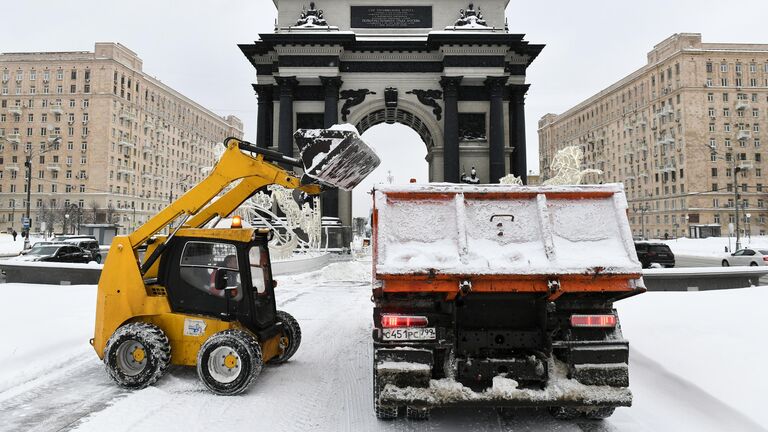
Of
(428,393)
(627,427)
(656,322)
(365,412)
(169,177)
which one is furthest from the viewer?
(169,177)

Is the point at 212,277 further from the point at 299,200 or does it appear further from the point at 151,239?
the point at 299,200

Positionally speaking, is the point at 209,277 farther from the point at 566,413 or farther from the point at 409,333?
the point at 566,413

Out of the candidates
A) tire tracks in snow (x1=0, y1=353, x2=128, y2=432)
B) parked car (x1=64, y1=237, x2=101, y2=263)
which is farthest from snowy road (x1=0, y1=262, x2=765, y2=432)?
parked car (x1=64, y1=237, x2=101, y2=263)

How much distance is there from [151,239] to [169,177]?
104m

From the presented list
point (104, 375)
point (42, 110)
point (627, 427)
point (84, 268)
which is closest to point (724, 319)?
point (627, 427)

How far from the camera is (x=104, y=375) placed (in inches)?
241

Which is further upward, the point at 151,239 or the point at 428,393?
the point at 151,239

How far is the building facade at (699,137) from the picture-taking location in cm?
7400

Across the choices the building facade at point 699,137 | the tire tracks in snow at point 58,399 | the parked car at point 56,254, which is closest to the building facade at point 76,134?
the parked car at point 56,254

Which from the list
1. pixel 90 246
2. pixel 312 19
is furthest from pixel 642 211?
pixel 90 246

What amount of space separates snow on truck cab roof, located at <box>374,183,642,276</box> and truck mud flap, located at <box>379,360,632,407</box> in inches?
40.3

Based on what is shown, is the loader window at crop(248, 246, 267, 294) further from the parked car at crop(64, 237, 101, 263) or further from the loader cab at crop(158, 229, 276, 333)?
the parked car at crop(64, 237, 101, 263)

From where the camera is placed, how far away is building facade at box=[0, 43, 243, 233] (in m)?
81.8

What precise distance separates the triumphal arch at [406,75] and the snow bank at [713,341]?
2657 cm
